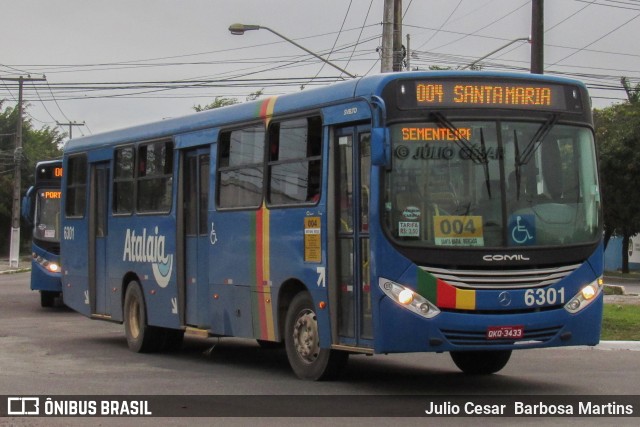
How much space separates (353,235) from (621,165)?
42.2 metres

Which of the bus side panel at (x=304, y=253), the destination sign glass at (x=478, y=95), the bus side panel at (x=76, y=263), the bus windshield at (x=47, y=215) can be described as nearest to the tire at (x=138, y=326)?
the bus side panel at (x=76, y=263)

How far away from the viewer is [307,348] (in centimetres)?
1302

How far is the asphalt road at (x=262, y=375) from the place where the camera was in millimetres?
11305

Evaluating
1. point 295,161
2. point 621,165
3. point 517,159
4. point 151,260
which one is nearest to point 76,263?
point 151,260

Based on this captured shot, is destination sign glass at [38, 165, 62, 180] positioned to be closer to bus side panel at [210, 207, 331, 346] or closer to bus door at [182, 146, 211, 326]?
bus door at [182, 146, 211, 326]

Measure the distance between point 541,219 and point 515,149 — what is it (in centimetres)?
74

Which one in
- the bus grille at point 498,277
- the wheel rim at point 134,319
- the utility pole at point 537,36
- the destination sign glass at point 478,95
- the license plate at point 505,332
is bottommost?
the wheel rim at point 134,319

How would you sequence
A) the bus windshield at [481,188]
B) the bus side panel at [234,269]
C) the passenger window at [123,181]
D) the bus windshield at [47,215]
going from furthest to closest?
the bus windshield at [47,215] → the passenger window at [123,181] → the bus side panel at [234,269] → the bus windshield at [481,188]

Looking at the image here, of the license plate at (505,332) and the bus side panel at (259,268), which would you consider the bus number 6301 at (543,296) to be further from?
the bus side panel at (259,268)

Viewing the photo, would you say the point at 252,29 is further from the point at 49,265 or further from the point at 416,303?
the point at 416,303

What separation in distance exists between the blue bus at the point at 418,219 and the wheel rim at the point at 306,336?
2cm

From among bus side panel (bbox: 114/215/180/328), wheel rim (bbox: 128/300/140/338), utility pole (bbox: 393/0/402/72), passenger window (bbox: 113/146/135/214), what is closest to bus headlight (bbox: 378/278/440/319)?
bus side panel (bbox: 114/215/180/328)

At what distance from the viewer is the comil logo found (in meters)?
16.6

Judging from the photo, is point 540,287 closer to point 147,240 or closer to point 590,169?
point 590,169
